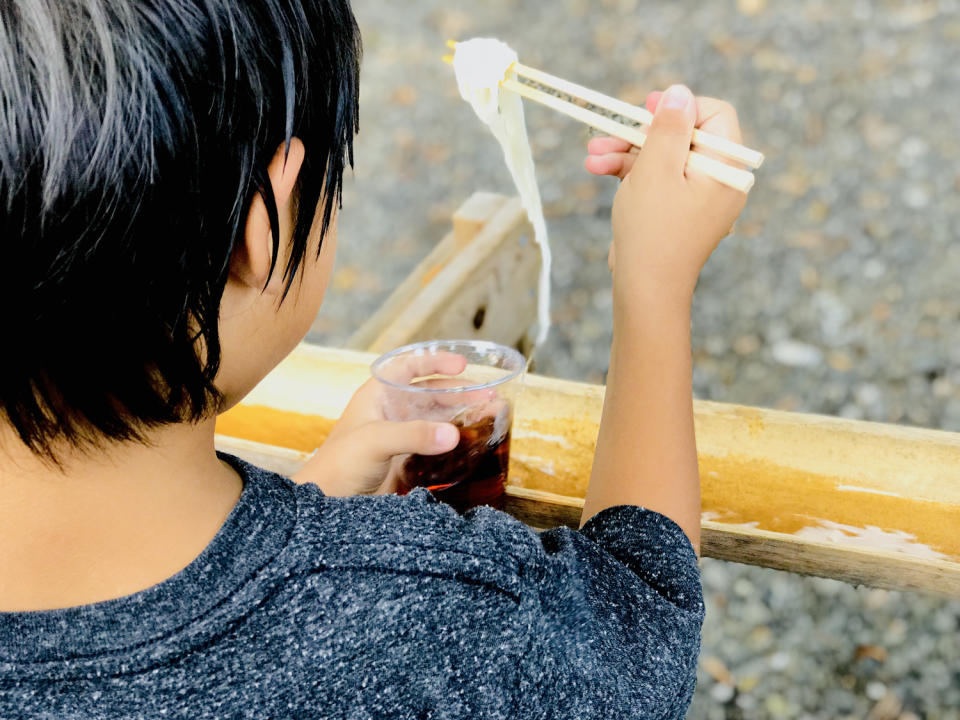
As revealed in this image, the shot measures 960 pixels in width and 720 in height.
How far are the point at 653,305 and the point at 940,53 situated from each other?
405 cm

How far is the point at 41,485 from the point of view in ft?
2.61

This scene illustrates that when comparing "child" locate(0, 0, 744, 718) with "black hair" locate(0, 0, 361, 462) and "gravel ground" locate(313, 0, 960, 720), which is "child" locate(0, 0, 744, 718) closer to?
"black hair" locate(0, 0, 361, 462)

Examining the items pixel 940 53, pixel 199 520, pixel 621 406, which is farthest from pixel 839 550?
pixel 940 53

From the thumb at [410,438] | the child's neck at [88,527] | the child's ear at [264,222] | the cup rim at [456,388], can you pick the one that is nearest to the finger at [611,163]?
Answer: the cup rim at [456,388]

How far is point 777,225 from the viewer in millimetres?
3715

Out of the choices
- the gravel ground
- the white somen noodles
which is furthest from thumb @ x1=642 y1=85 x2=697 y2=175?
the gravel ground

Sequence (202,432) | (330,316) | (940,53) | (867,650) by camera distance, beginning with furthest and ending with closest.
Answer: (940,53)
(330,316)
(867,650)
(202,432)

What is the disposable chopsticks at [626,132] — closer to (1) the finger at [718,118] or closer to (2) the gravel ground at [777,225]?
(1) the finger at [718,118]

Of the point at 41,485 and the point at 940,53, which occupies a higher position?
the point at 940,53

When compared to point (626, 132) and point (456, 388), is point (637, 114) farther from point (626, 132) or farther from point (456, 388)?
point (456, 388)

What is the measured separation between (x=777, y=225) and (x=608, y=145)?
2.69 metres

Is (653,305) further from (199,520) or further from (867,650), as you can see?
(867,650)

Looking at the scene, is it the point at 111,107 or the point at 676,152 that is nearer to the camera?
the point at 111,107

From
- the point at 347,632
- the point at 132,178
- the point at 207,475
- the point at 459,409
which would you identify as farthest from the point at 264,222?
the point at 459,409
